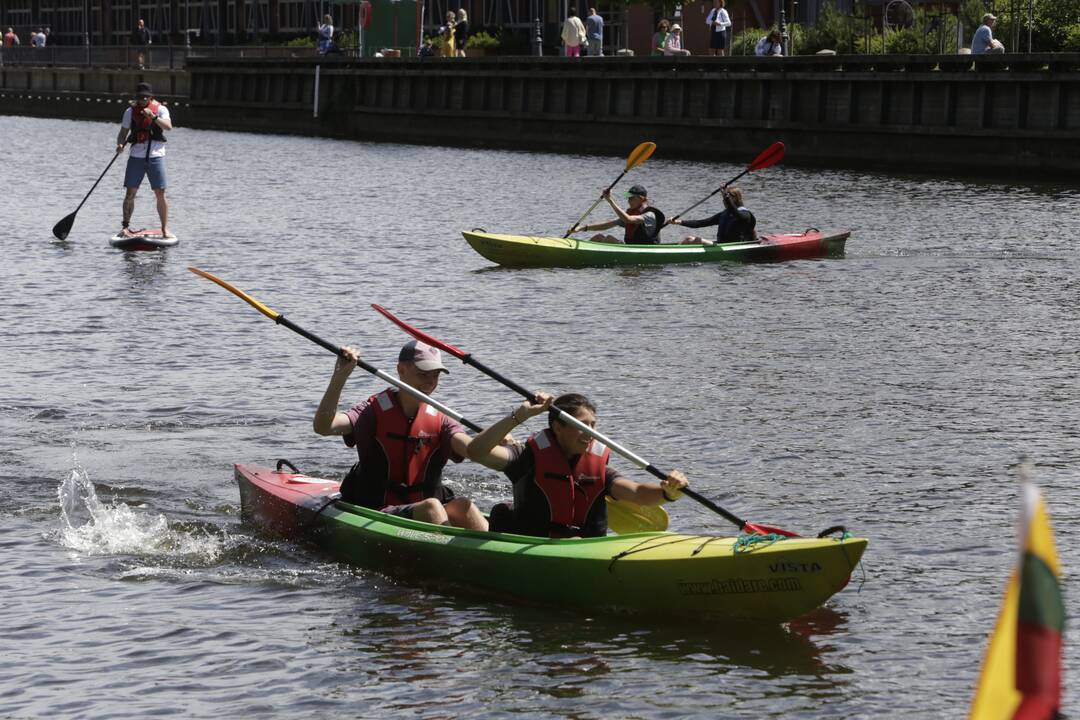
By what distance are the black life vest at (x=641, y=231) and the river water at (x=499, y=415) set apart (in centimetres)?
49

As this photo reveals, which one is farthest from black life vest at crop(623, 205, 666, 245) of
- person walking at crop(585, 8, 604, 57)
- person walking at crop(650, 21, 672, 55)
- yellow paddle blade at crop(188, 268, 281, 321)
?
person walking at crop(585, 8, 604, 57)

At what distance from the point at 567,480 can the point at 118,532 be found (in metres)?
3.38

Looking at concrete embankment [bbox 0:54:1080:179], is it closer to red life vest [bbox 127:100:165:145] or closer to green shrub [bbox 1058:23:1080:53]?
green shrub [bbox 1058:23:1080:53]

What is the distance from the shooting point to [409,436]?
31.3 feet

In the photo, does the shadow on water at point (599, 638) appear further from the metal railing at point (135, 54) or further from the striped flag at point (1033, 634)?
the metal railing at point (135, 54)

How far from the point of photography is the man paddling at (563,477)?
29.4 ft

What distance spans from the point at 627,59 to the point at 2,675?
1455 inches

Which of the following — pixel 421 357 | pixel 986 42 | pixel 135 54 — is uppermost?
pixel 986 42

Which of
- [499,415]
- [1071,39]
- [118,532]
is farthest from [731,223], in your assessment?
[1071,39]

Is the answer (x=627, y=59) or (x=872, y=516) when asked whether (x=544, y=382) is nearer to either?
(x=872, y=516)

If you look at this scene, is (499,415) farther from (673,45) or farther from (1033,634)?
(673,45)

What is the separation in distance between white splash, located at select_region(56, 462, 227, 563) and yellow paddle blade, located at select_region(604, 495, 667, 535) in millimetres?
2531

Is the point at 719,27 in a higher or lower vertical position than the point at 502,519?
higher

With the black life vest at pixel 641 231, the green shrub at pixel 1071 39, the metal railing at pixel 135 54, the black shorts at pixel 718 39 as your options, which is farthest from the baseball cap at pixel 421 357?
the metal railing at pixel 135 54
